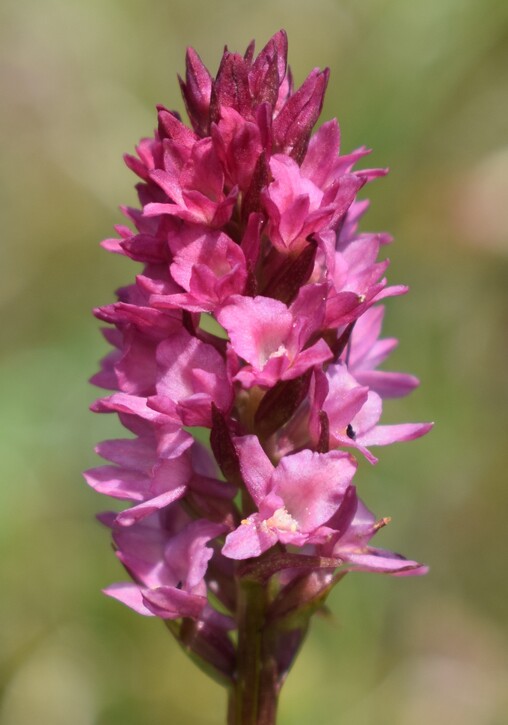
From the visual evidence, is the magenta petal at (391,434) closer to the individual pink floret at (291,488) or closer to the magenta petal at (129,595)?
the individual pink floret at (291,488)

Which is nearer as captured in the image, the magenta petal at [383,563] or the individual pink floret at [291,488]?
the individual pink floret at [291,488]

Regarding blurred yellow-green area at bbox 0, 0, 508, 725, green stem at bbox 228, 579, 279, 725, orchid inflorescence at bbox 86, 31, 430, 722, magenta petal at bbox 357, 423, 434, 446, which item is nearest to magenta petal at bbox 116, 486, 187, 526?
orchid inflorescence at bbox 86, 31, 430, 722

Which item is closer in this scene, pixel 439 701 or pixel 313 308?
pixel 313 308

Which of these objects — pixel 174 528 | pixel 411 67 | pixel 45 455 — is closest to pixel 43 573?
pixel 45 455

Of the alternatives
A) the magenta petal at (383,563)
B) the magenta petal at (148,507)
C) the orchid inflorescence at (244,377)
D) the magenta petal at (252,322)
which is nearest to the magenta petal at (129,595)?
the orchid inflorescence at (244,377)

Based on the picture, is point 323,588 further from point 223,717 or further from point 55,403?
point 55,403

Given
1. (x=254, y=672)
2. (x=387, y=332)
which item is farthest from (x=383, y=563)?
(x=387, y=332)
